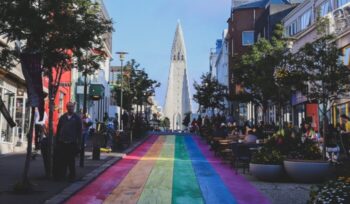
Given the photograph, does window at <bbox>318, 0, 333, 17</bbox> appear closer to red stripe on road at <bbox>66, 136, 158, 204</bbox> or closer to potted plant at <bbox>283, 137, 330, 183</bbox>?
red stripe on road at <bbox>66, 136, 158, 204</bbox>

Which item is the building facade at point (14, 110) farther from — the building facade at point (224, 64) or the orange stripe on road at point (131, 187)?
the building facade at point (224, 64)

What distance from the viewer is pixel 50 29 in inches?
423

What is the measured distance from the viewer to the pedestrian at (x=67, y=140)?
1253 centimetres

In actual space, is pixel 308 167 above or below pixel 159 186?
above

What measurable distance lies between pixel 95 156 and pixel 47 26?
9.09 meters

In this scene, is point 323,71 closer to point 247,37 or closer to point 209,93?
point 209,93

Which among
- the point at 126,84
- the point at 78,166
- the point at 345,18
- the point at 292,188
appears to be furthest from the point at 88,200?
the point at 126,84

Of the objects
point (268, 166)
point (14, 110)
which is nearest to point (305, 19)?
point (14, 110)

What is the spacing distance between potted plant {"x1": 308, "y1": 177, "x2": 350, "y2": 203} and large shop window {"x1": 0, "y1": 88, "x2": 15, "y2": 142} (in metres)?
17.9

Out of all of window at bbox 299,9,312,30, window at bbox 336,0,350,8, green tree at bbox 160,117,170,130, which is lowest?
green tree at bbox 160,117,170,130

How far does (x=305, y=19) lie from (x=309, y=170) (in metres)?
27.5

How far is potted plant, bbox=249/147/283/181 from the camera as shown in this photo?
13.6m

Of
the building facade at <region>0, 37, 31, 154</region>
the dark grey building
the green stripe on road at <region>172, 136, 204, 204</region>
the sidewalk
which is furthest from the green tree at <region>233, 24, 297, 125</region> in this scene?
the dark grey building

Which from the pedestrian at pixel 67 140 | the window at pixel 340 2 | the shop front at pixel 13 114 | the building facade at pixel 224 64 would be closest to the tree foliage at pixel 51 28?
the pedestrian at pixel 67 140
